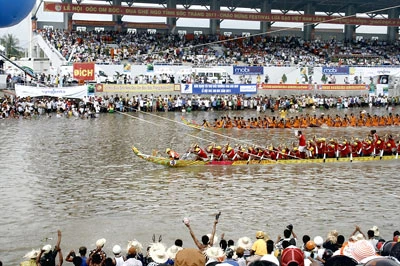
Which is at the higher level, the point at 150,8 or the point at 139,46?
the point at 150,8

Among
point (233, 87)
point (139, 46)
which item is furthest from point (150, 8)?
point (233, 87)

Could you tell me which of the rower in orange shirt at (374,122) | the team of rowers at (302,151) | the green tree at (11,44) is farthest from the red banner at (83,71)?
the green tree at (11,44)

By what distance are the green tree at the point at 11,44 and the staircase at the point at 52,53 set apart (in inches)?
1113

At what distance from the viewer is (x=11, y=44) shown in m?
70.9

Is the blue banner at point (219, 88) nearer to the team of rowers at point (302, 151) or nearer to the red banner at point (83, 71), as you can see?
the red banner at point (83, 71)

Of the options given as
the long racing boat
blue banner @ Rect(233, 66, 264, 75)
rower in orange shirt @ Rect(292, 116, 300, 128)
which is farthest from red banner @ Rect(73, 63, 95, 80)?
the long racing boat

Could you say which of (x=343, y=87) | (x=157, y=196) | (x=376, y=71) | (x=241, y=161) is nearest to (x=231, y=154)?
(x=241, y=161)

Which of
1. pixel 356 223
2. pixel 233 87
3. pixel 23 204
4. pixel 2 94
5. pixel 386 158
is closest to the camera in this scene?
pixel 356 223

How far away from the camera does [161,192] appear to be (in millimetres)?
14281

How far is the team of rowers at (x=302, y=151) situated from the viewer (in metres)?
17.8

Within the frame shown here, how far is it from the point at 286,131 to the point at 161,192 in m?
13.8

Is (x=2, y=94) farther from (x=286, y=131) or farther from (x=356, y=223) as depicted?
(x=356, y=223)

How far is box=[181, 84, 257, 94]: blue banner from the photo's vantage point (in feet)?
122

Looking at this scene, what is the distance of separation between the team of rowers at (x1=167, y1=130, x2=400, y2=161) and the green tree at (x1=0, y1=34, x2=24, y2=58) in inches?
2183
